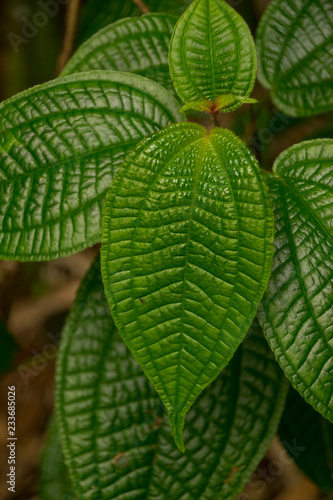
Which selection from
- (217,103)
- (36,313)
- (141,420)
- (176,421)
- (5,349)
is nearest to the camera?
(176,421)

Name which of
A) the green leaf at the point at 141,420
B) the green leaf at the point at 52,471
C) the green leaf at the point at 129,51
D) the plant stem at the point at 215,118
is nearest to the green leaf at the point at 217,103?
the plant stem at the point at 215,118

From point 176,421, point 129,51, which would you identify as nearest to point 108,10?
point 129,51

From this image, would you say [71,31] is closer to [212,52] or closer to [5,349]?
[212,52]

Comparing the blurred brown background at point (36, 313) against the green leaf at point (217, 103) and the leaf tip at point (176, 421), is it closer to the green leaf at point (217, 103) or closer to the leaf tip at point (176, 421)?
the green leaf at point (217, 103)

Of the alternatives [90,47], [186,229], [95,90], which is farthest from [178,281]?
[90,47]

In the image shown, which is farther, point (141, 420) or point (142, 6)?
point (142, 6)
